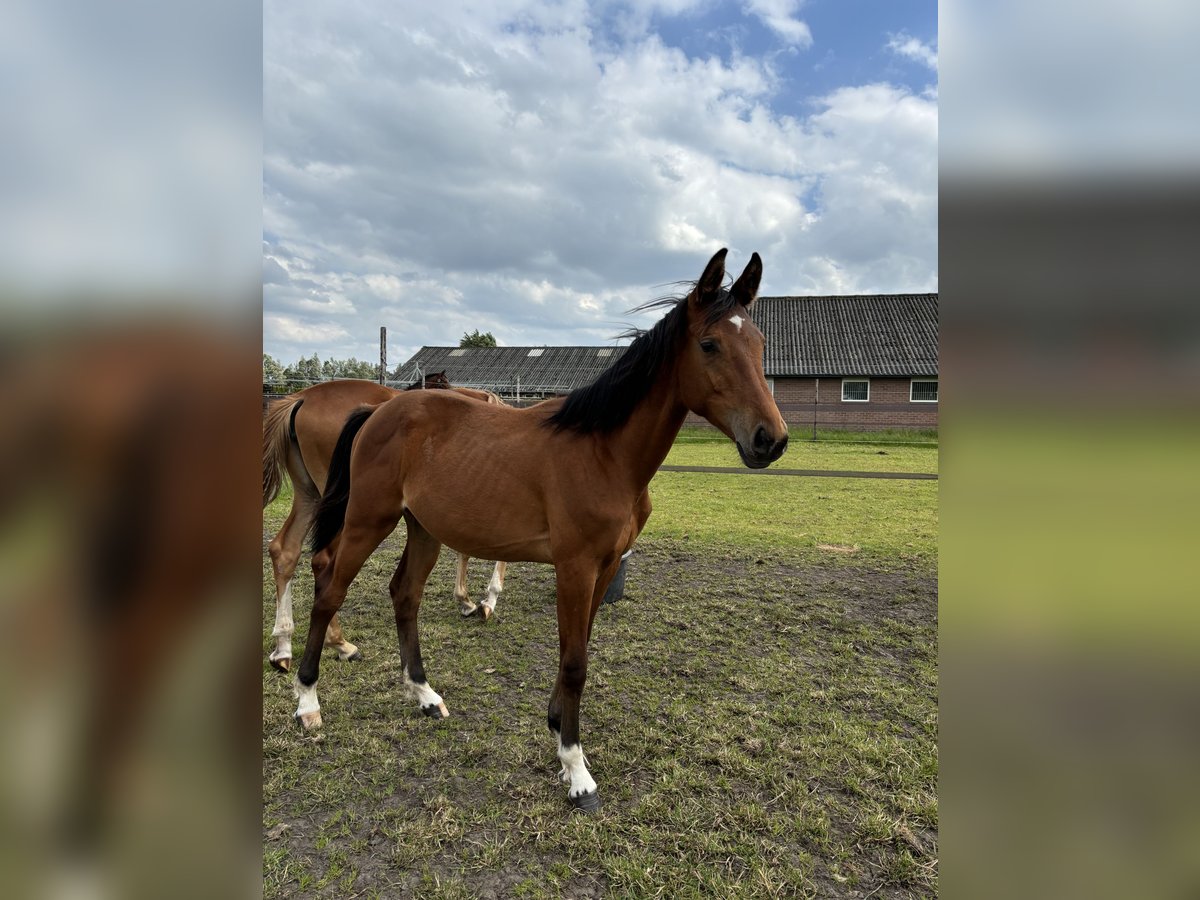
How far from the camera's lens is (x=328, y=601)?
3059 mm

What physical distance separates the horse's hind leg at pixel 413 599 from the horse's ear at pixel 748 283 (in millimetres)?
1966

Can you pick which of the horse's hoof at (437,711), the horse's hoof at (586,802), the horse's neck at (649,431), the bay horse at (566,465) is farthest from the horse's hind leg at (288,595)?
the horse's neck at (649,431)

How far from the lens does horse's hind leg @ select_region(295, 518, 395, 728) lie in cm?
293

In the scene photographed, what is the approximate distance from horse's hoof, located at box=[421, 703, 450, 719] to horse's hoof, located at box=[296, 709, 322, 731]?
1.65 feet

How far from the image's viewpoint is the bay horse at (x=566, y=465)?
2.35m

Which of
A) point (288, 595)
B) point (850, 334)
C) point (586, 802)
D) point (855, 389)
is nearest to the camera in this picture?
point (586, 802)

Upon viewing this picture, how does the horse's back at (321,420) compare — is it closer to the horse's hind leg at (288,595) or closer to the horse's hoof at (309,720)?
the horse's hind leg at (288,595)

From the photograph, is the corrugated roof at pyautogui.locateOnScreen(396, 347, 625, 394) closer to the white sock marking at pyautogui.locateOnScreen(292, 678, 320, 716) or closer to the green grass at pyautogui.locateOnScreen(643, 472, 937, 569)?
the green grass at pyautogui.locateOnScreen(643, 472, 937, 569)

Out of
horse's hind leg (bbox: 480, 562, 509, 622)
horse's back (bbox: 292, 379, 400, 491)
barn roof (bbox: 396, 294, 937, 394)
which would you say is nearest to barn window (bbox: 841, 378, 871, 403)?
barn roof (bbox: 396, 294, 937, 394)

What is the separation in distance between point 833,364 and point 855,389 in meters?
1.30

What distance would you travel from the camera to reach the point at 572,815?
2281 millimetres

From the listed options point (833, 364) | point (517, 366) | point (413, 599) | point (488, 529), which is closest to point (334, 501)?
point (413, 599)
